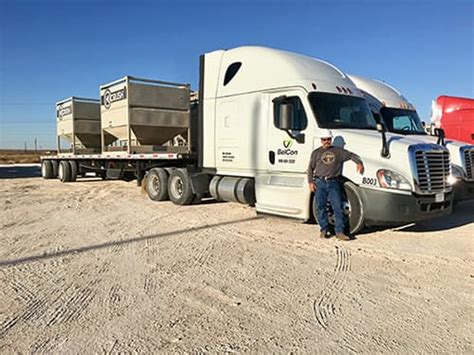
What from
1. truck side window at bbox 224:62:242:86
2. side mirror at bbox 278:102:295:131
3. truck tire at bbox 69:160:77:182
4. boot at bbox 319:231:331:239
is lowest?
boot at bbox 319:231:331:239

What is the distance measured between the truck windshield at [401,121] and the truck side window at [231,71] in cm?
385

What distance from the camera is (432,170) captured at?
22.5ft

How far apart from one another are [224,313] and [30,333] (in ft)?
5.62

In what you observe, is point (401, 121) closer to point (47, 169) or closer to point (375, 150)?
point (375, 150)

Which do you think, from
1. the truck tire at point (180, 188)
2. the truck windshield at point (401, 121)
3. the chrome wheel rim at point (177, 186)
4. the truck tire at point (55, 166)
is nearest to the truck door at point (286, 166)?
the truck tire at point (180, 188)

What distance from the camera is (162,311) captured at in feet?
13.2

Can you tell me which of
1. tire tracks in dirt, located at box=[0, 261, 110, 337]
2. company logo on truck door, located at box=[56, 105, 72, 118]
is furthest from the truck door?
company logo on truck door, located at box=[56, 105, 72, 118]

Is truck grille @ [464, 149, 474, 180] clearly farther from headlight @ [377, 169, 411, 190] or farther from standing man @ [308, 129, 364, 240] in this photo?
standing man @ [308, 129, 364, 240]

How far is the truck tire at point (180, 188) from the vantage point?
1041 cm

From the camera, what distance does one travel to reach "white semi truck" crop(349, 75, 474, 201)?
880 cm

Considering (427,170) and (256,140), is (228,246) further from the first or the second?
(427,170)

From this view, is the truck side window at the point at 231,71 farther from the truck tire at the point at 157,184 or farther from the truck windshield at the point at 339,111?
the truck tire at the point at 157,184

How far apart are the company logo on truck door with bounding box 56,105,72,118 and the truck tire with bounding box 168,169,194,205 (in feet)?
27.1

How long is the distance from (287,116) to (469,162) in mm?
4528
